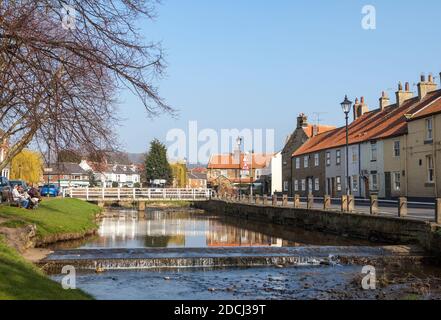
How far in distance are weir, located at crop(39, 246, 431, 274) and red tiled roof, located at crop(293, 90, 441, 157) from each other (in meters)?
23.7

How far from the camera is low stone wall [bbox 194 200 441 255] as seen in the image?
19.6 meters

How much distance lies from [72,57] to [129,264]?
30.2 feet

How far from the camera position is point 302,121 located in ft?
233

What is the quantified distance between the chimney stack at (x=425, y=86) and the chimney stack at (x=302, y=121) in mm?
25684

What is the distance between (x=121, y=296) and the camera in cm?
1312

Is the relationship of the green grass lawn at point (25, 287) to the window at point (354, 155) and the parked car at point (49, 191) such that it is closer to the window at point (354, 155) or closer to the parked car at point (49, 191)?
the window at point (354, 155)

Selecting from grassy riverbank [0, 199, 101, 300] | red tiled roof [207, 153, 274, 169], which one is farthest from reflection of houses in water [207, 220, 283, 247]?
red tiled roof [207, 153, 274, 169]

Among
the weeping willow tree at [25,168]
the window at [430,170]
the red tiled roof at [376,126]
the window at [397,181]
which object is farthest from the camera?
the weeping willow tree at [25,168]

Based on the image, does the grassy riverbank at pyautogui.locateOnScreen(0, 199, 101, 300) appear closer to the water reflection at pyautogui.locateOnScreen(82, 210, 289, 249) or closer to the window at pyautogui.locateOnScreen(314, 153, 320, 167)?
the water reflection at pyautogui.locateOnScreen(82, 210, 289, 249)

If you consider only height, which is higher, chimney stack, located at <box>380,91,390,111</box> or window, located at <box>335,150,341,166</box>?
chimney stack, located at <box>380,91,390,111</box>

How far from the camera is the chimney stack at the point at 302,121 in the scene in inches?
2783

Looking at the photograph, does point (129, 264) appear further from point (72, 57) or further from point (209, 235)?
point (209, 235)

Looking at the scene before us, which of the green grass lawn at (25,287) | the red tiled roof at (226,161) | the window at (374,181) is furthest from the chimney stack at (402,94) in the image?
the red tiled roof at (226,161)

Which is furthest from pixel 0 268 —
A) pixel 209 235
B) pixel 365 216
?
pixel 209 235
